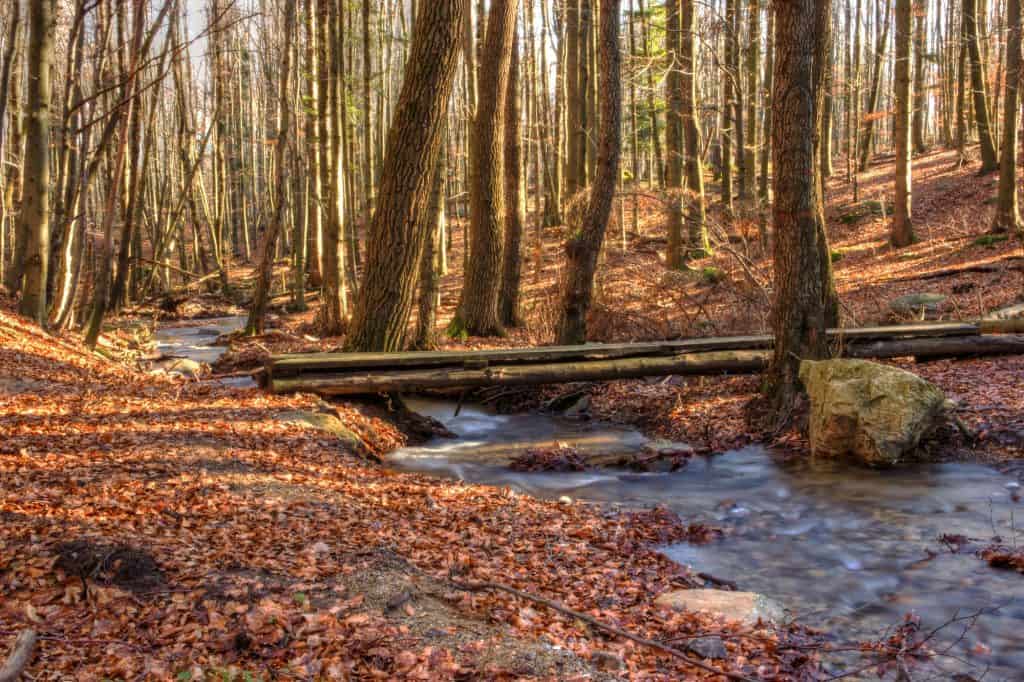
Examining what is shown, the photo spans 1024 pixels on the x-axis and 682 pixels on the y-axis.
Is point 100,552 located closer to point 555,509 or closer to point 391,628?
point 391,628

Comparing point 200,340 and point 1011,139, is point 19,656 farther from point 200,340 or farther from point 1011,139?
point 1011,139

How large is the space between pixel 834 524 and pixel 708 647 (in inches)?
126

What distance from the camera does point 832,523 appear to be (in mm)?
7395

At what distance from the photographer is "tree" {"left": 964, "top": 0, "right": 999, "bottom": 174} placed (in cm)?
2220

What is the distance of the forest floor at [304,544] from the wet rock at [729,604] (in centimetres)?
14

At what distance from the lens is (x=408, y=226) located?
10.4 meters

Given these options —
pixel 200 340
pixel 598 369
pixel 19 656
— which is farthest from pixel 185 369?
pixel 19 656

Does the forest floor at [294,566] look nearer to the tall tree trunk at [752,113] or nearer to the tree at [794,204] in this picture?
the tree at [794,204]

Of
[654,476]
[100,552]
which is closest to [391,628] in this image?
[100,552]

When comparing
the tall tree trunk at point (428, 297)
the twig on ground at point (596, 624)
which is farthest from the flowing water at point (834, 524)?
the tall tree trunk at point (428, 297)

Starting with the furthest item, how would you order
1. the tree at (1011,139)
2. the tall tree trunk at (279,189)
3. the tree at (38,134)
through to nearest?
the tree at (1011,139) < the tall tree trunk at (279,189) < the tree at (38,134)

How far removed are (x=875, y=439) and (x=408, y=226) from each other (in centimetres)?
603

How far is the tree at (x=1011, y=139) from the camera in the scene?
683 inches

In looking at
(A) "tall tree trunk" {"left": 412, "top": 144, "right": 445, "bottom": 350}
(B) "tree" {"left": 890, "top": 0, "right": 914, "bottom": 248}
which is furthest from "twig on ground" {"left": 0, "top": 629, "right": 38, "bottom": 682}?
(B) "tree" {"left": 890, "top": 0, "right": 914, "bottom": 248}
